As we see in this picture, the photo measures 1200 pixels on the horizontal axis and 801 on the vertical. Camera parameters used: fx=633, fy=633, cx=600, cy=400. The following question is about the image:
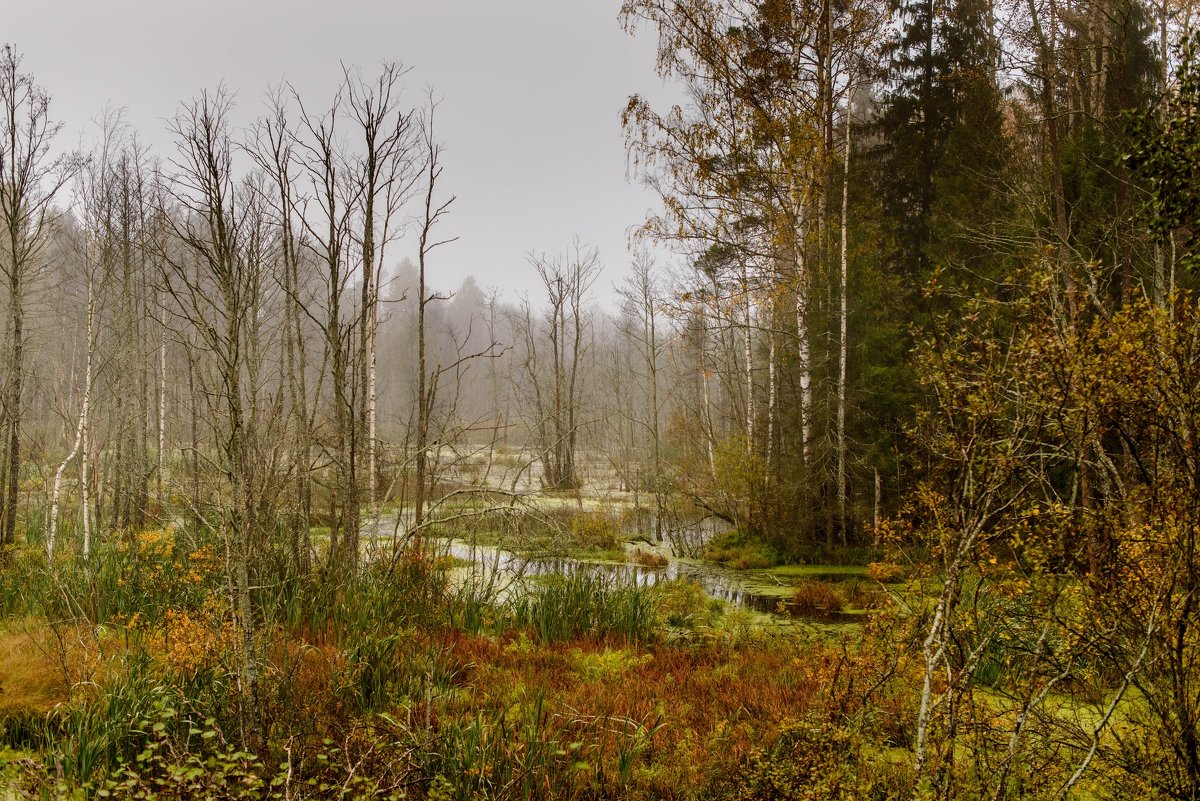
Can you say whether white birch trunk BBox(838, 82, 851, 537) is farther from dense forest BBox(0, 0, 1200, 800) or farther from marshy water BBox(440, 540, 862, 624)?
marshy water BBox(440, 540, 862, 624)

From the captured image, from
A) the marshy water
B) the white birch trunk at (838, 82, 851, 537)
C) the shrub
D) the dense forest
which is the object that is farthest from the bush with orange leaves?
the white birch trunk at (838, 82, 851, 537)

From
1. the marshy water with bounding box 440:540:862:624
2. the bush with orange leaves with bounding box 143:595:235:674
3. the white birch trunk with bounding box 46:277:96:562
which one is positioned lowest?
the marshy water with bounding box 440:540:862:624

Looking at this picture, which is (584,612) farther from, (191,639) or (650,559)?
(650,559)

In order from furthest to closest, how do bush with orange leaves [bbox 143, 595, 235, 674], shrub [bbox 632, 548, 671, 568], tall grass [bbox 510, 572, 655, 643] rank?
shrub [bbox 632, 548, 671, 568] < tall grass [bbox 510, 572, 655, 643] < bush with orange leaves [bbox 143, 595, 235, 674]

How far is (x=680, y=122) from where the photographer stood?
11.0 m

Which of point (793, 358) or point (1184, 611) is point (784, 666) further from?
point (793, 358)

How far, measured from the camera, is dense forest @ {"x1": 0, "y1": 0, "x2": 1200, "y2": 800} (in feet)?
10.9

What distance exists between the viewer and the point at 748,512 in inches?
516

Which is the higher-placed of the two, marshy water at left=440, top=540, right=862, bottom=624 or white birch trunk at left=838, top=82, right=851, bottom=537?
white birch trunk at left=838, top=82, right=851, bottom=537

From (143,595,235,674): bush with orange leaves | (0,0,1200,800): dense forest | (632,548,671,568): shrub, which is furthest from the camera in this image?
(632,548,671,568): shrub

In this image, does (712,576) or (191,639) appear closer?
(191,639)

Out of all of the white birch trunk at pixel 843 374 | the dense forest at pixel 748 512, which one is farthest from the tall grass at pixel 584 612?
the white birch trunk at pixel 843 374

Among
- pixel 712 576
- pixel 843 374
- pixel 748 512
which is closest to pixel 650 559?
pixel 712 576

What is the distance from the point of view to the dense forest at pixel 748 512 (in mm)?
3332
